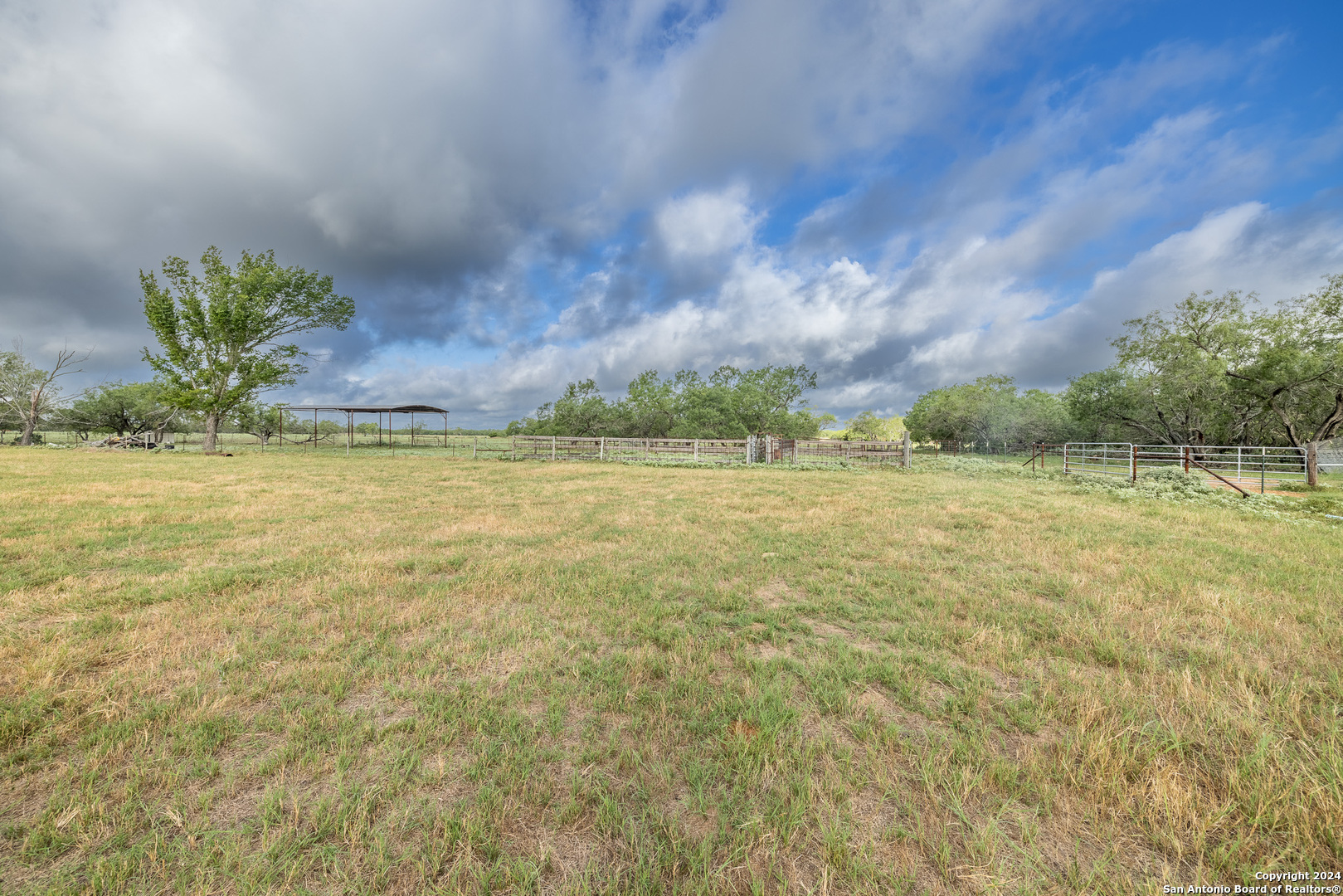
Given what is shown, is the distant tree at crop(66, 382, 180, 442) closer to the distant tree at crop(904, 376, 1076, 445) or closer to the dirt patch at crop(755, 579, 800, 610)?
the dirt patch at crop(755, 579, 800, 610)

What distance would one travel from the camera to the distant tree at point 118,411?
135ft

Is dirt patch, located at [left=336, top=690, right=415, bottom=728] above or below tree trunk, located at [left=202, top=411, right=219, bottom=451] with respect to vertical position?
below

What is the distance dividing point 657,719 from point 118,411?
66607 millimetres

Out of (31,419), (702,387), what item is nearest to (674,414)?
(702,387)

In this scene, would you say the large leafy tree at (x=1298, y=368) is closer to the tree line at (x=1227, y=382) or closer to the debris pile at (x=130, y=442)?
the tree line at (x=1227, y=382)

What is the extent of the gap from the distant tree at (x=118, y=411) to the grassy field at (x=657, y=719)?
55579 millimetres

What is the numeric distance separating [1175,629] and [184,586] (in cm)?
907

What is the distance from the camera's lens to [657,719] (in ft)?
8.50

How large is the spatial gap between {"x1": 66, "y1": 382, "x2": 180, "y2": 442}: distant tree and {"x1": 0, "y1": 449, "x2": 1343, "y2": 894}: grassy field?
2188 inches

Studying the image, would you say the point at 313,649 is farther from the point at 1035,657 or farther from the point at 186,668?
the point at 1035,657

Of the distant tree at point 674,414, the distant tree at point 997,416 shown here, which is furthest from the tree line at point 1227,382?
the distant tree at point 674,414

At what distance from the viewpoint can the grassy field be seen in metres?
1.72

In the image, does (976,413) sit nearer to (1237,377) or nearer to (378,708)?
(1237,377)

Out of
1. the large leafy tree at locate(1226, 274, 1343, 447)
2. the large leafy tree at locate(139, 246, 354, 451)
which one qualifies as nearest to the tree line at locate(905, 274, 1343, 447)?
the large leafy tree at locate(1226, 274, 1343, 447)
